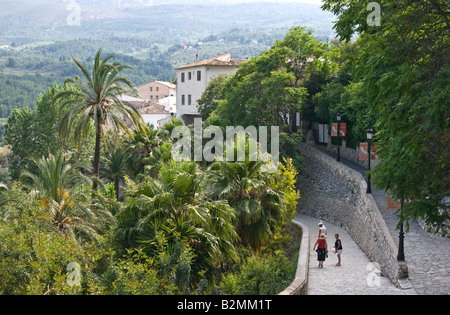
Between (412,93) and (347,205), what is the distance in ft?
56.1

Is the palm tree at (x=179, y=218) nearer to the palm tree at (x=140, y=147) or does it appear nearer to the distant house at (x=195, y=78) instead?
the palm tree at (x=140, y=147)

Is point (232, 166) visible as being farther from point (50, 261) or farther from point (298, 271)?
point (50, 261)

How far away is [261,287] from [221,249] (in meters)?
1.99

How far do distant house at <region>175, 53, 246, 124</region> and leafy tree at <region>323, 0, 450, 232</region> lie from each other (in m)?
42.9

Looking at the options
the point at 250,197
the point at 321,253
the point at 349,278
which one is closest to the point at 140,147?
the point at 250,197

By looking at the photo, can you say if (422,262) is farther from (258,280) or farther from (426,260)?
(258,280)

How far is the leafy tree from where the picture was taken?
11.3m

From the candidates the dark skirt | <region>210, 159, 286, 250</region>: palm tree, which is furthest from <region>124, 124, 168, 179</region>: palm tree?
the dark skirt

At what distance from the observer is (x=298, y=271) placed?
47.4 feet

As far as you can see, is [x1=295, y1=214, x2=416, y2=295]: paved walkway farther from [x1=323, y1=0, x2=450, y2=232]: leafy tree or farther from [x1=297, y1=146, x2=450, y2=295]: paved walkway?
[x1=323, y1=0, x2=450, y2=232]: leafy tree

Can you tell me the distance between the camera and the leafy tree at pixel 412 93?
11305mm

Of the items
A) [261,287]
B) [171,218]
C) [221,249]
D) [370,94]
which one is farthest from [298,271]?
[370,94]

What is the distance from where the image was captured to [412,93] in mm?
11328

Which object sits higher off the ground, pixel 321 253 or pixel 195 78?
pixel 195 78
